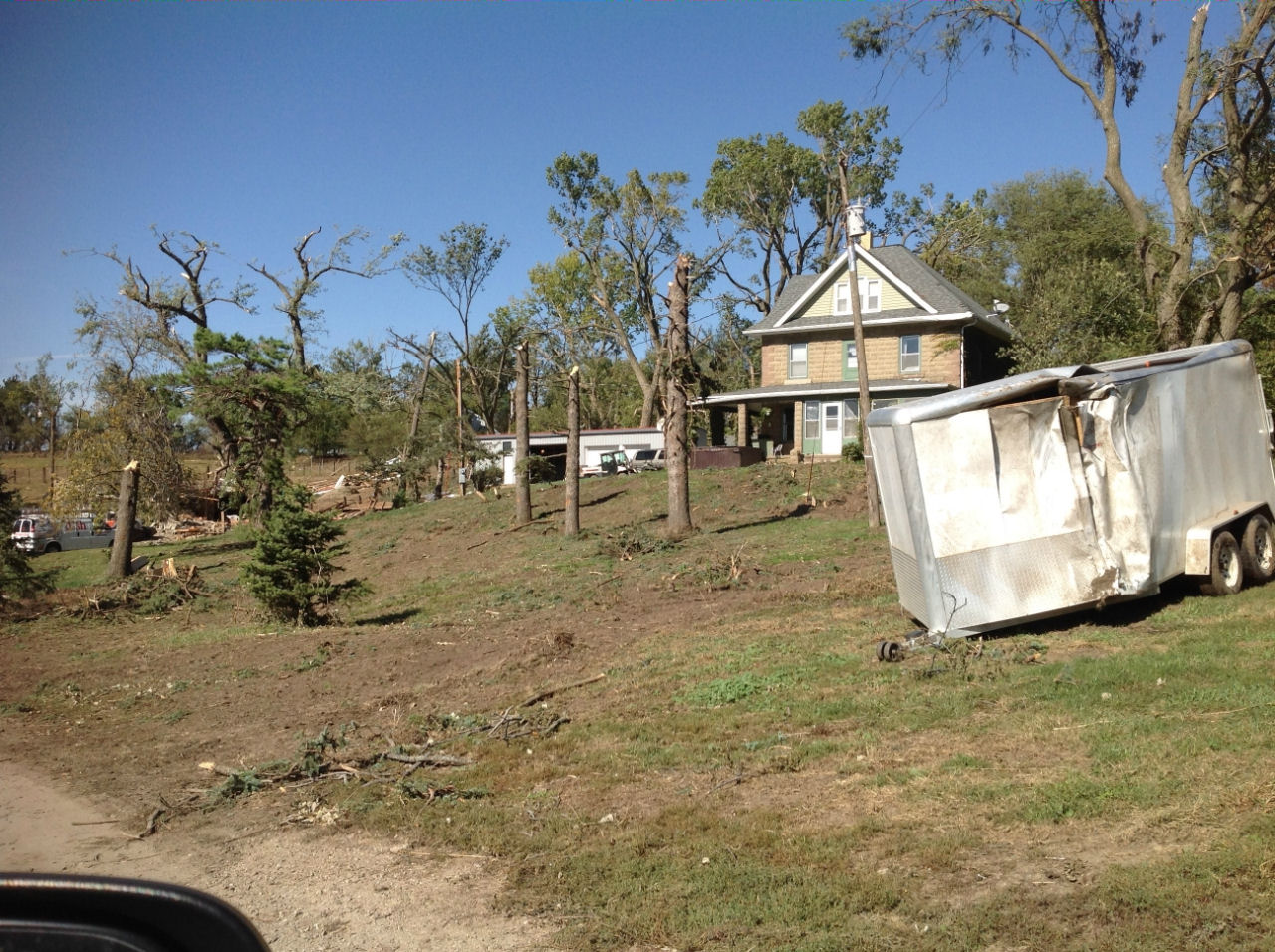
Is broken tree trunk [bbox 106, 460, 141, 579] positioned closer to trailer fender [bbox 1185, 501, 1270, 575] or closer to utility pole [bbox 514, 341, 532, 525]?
utility pole [bbox 514, 341, 532, 525]

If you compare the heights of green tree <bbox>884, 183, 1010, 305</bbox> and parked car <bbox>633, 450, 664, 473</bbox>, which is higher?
green tree <bbox>884, 183, 1010, 305</bbox>

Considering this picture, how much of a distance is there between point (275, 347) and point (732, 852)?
35.7 meters

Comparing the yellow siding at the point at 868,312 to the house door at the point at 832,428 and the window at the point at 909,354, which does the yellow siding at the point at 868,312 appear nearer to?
the window at the point at 909,354

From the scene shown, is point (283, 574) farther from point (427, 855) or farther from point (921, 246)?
point (921, 246)

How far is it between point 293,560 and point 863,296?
2965 cm

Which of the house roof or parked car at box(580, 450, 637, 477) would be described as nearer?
the house roof

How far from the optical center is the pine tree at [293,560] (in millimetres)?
16375

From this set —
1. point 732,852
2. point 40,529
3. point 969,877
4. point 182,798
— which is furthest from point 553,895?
point 40,529

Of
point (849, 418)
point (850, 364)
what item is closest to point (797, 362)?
point (850, 364)

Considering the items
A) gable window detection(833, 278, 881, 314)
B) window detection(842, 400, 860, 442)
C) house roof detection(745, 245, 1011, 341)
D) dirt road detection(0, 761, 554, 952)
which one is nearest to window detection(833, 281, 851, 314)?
gable window detection(833, 278, 881, 314)

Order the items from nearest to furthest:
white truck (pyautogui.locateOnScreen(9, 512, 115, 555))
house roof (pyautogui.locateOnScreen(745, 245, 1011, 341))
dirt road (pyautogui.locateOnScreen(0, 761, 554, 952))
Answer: dirt road (pyautogui.locateOnScreen(0, 761, 554, 952)) < house roof (pyautogui.locateOnScreen(745, 245, 1011, 341)) < white truck (pyautogui.locateOnScreen(9, 512, 115, 555))

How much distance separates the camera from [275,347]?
126ft

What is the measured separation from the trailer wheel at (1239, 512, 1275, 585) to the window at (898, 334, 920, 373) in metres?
28.5

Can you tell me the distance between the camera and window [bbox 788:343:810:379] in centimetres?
4275
